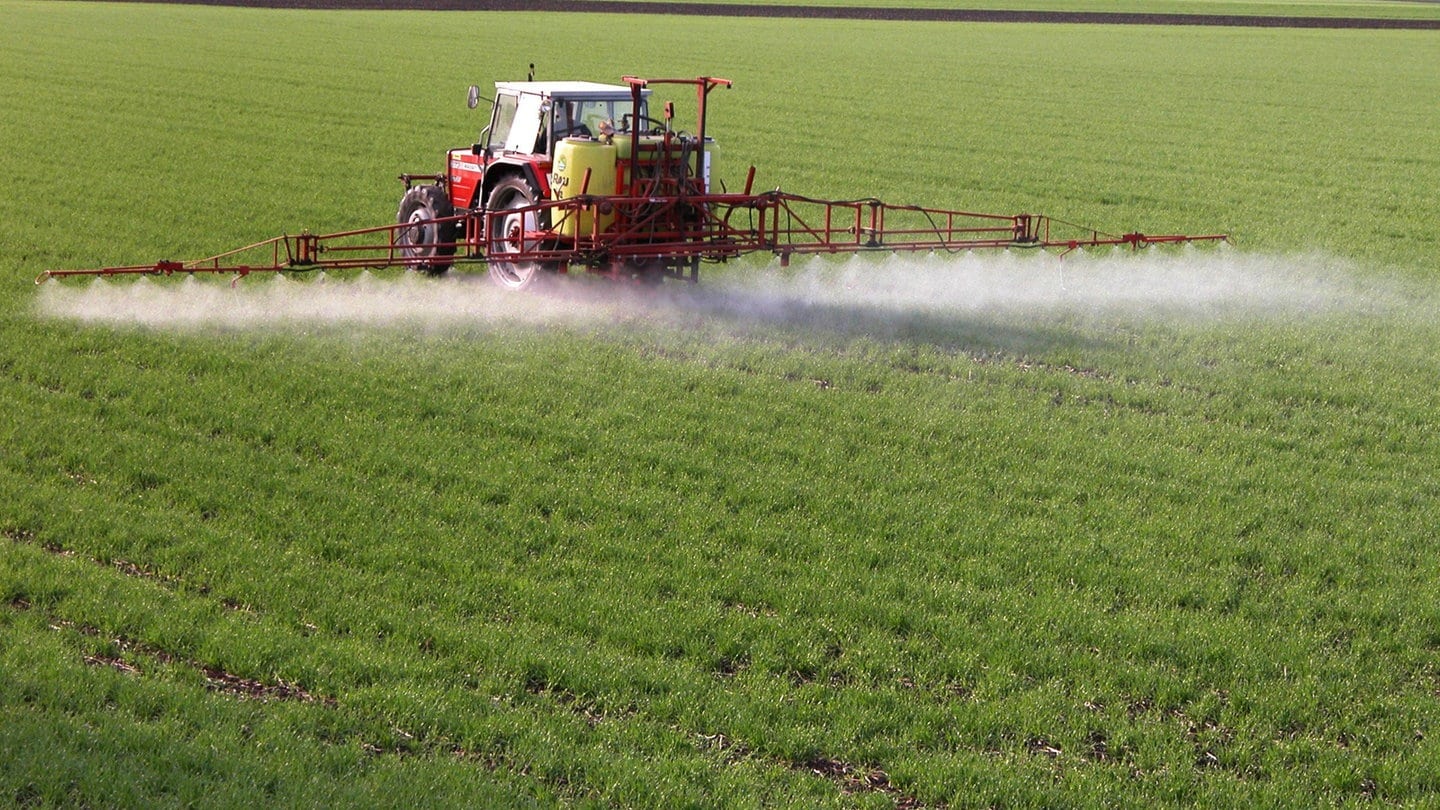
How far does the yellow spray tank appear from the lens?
16.2m

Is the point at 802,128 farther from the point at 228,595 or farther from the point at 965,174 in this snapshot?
the point at 228,595

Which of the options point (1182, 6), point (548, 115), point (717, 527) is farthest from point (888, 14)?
point (717, 527)

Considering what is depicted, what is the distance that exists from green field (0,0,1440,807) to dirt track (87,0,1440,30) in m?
46.6

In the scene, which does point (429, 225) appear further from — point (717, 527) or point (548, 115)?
point (717, 527)

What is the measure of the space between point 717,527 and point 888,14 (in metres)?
63.1

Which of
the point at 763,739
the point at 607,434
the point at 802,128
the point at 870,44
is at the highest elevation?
the point at 870,44

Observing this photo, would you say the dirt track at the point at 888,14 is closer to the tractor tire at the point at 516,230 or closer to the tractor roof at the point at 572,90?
the tractor roof at the point at 572,90

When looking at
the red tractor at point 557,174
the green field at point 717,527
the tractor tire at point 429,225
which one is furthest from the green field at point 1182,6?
the red tractor at point 557,174

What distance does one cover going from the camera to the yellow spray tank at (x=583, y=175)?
638 inches

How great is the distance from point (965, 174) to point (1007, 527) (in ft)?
58.6

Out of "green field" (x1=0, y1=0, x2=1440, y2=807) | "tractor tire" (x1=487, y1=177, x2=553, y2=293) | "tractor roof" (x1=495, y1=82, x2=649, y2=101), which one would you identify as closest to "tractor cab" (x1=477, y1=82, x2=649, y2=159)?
A: "tractor roof" (x1=495, y1=82, x2=649, y2=101)

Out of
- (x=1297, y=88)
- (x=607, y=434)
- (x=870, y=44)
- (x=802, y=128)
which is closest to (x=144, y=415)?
(x=607, y=434)

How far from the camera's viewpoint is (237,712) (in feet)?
24.0

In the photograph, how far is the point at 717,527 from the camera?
33.5 feet
